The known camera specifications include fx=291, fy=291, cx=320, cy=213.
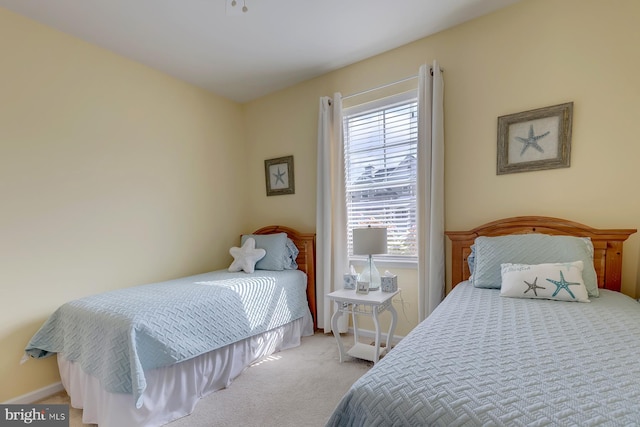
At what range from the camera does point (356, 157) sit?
299 cm

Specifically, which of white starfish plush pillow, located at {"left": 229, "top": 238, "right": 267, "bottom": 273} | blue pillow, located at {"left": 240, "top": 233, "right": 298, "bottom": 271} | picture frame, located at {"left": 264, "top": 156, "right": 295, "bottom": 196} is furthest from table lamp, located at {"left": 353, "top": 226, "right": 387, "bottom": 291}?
picture frame, located at {"left": 264, "top": 156, "right": 295, "bottom": 196}

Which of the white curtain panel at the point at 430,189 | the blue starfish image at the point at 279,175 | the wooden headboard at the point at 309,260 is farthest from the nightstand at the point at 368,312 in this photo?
the blue starfish image at the point at 279,175

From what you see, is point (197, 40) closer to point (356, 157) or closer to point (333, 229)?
point (356, 157)

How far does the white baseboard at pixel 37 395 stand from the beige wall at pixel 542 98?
9.14 ft

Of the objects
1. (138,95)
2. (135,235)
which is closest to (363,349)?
(135,235)

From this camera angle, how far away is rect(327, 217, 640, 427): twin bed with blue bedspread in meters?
0.76

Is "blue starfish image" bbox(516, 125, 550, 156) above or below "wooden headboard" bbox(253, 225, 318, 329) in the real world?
above

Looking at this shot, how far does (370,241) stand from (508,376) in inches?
59.8

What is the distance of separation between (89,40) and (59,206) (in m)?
1.38

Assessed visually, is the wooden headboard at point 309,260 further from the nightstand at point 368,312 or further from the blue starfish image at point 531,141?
the blue starfish image at point 531,141

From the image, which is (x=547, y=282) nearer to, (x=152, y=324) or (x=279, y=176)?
(x=152, y=324)

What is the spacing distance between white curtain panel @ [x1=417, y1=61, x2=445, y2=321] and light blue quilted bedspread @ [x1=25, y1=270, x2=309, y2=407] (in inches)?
51.7

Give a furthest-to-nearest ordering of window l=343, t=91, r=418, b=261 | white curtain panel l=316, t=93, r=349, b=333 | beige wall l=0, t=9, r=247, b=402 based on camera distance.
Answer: white curtain panel l=316, t=93, r=349, b=333
window l=343, t=91, r=418, b=261
beige wall l=0, t=9, r=247, b=402

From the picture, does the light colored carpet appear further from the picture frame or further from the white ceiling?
the white ceiling
